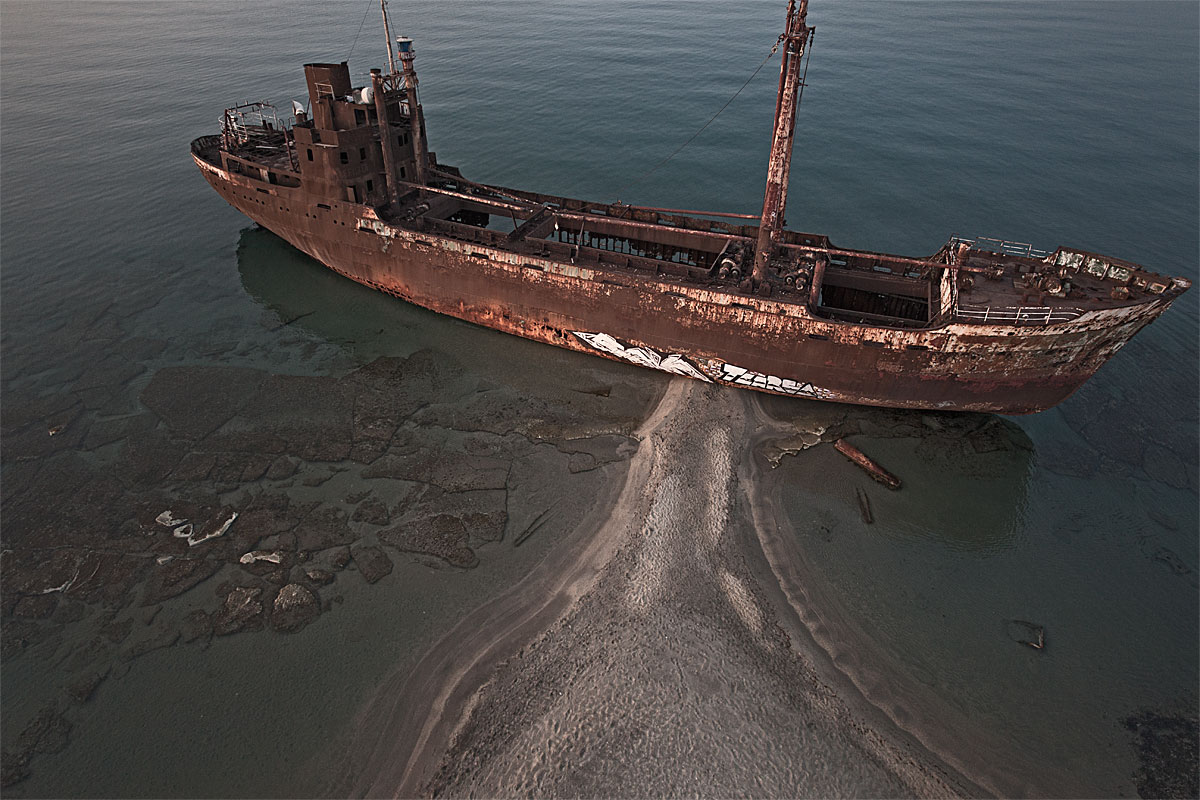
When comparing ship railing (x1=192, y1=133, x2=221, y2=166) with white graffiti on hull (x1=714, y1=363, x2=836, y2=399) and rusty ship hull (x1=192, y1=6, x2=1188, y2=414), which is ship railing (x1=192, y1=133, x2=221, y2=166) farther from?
white graffiti on hull (x1=714, y1=363, x2=836, y2=399)

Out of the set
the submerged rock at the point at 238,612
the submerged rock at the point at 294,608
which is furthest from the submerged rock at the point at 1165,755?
the submerged rock at the point at 238,612

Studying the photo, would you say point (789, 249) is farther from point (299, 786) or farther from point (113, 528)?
point (113, 528)

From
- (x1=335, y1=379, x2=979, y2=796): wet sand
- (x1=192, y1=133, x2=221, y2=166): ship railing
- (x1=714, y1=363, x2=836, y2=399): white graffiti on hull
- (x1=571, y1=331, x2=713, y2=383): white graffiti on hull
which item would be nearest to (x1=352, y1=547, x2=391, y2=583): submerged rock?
(x1=335, y1=379, x2=979, y2=796): wet sand

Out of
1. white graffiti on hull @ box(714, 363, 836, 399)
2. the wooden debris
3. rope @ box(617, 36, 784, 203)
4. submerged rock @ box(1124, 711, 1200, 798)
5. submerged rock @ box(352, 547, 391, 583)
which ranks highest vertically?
rope @ box(617, 36, 784, 203)

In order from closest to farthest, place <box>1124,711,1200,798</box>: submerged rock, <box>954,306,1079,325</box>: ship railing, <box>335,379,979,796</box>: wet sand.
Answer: <box>335,379,979,796</box>: wet sand, <box>1124,711,1200,798</box>: submerged rock, <box>954,306,1079,325</box>: ship railing

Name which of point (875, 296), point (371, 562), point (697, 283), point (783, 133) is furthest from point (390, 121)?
point (875, 296)

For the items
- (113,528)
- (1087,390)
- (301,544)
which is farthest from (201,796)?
(1087,390)

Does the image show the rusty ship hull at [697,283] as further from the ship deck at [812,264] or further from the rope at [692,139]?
the rope at [692,139]
